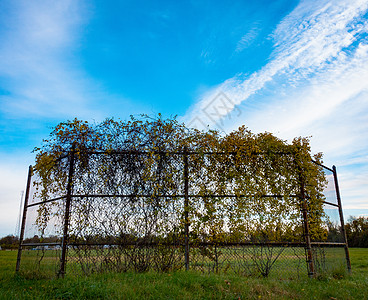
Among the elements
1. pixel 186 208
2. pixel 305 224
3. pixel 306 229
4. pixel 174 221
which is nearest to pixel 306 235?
pixel 306 229

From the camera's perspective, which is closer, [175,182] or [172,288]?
[172,288]

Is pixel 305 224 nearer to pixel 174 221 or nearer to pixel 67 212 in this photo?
pixel 174 221

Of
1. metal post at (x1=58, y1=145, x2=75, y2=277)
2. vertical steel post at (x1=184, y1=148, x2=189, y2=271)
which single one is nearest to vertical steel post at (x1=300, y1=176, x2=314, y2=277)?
vertical steel post at (x1=184, y1=148, x2=189, y2=271)

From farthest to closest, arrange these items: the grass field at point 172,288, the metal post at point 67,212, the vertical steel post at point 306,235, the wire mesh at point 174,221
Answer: the vertical steel post at point 306,235
the wire mesh at point 174,221
the metal post at point 67,212
the grass field at point 172,288

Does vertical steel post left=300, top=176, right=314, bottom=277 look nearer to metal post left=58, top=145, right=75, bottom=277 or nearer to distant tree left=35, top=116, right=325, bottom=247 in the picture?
distant tree left=35, top=116, right=325, bottom=247

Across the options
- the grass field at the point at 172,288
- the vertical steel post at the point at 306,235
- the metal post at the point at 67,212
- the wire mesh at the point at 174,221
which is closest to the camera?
the grass field at the point at 172,288

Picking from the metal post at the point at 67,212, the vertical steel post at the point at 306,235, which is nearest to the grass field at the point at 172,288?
the metal post at the point at 67,212

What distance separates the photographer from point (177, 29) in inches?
290

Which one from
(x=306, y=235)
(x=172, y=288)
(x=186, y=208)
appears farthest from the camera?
(x=306, y=235)

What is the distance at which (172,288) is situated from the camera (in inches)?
165

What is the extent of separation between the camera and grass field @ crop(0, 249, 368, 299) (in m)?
3.97

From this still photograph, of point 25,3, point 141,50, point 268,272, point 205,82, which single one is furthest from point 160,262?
point 25,3

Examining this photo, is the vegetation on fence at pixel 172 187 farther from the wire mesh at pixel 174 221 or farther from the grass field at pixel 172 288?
the grass field at pixel 172 288

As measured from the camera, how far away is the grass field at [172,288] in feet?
13.0
